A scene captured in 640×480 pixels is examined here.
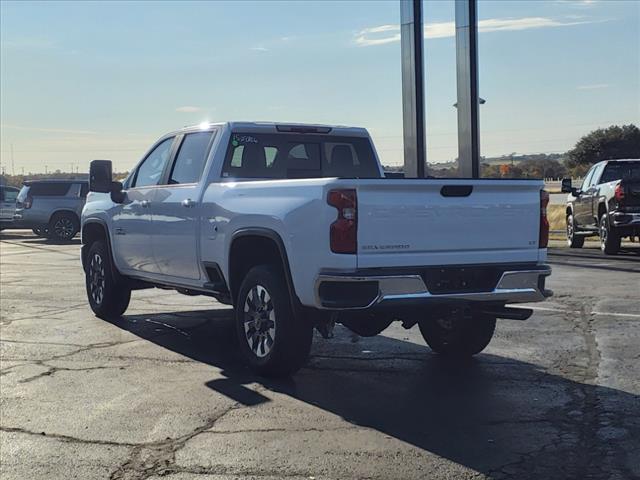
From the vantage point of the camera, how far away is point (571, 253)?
18250mm

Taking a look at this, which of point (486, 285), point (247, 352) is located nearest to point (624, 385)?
point (486, 285)

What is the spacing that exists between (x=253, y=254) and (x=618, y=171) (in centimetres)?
1319

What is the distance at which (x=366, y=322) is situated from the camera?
23.5ft

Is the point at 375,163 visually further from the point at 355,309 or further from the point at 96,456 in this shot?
the point at 96,456

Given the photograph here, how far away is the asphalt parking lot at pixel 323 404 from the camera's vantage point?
4789 mm

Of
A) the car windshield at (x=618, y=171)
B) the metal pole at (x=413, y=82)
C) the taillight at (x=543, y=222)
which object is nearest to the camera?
the taillight at (x=543, y=222)

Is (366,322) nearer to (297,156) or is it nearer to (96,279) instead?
(297,156)

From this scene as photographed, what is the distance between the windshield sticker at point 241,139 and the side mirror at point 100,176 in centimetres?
210

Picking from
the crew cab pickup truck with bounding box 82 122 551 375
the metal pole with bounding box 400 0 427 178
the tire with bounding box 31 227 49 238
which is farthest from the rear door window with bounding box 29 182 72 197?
the crew cab pickup truck with bounding box 82 122 551 375

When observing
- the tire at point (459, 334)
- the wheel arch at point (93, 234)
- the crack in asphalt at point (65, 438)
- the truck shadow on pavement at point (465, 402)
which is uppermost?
the wheel arch at point (93, 234)

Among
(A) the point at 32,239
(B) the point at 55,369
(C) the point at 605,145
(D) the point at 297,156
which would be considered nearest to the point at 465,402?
(D) the point at 297,156

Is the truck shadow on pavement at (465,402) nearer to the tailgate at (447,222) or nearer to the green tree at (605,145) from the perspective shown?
the tailgate at (447,222)

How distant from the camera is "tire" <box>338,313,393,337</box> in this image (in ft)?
21.8

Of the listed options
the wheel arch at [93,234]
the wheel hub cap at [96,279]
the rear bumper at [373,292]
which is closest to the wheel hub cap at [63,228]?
the wheel arch at [93,234]
